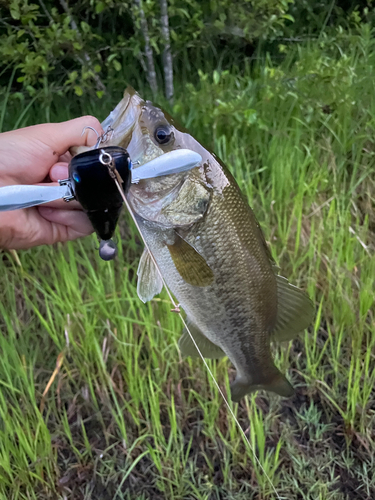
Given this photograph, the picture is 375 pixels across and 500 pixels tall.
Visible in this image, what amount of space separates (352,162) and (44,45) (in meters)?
1.68

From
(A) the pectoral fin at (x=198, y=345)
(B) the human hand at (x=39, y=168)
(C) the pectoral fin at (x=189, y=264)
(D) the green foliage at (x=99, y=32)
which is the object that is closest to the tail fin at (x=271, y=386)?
(A) the pectoral fin at (x=198, y=345)

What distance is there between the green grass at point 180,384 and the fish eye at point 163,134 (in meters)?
0.70

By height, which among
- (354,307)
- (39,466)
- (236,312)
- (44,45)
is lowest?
(39,466)

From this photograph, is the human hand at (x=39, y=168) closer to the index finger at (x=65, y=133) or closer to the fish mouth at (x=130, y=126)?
the index finger at (x=65, y=133)

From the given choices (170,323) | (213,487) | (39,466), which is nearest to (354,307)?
(170,323)

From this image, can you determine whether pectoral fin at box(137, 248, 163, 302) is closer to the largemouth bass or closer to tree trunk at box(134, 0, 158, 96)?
the largemouth bass

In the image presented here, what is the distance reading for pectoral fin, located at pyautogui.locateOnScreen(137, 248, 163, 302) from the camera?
95 cm

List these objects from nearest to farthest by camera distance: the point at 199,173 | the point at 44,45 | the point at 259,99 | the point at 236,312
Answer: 1. the point at 199,173
2. the point at 236,312
3. the point at 44,45
4. the point at 259,99

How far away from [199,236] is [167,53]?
1.74 metres

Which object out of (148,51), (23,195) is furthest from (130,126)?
(148,51)

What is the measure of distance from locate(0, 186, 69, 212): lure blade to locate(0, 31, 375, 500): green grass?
81 cm

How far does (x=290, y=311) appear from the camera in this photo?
109 centimetres

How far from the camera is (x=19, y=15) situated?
65.7 inches

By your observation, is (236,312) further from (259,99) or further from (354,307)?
(259,99)
